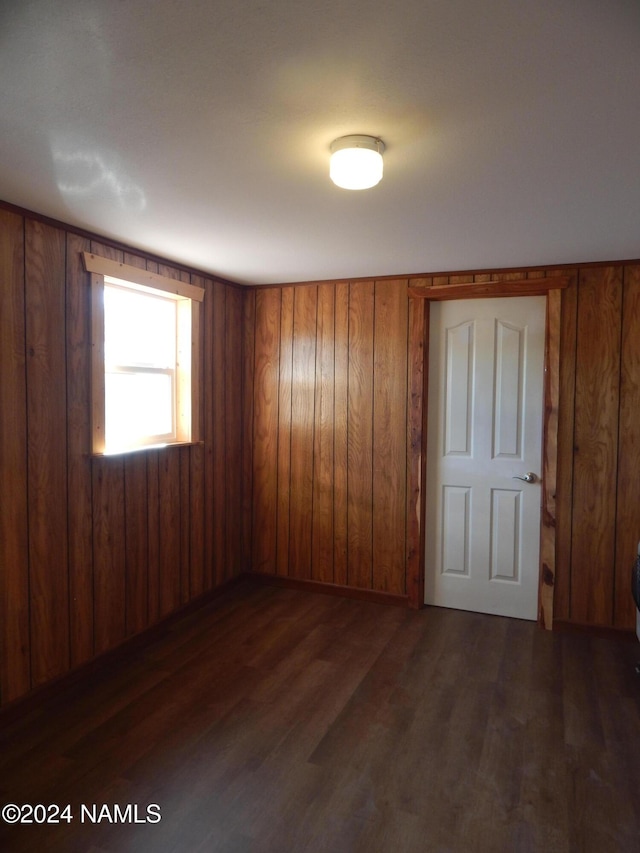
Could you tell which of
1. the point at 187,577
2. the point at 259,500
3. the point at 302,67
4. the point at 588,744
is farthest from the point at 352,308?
the point at 588,744

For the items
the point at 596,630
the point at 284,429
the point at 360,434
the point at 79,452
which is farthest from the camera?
the point at 284,429

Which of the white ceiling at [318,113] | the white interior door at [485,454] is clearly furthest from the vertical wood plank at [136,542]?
the white interior door at [485,454]

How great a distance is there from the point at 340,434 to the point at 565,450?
1.51 meters

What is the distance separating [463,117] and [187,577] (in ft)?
10.2

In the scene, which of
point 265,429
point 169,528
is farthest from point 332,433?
point 169,528

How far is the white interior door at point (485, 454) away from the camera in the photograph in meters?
3.56

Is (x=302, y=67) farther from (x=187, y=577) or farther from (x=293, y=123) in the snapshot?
(x=187, y=577)

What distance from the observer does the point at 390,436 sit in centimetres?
383

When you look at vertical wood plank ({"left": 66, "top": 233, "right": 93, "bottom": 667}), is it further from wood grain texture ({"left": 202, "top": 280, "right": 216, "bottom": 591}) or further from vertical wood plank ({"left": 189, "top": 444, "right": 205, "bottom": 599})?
wood grain texture ({"left": 202, "top": 280, "right": 216, "bottom": 591})

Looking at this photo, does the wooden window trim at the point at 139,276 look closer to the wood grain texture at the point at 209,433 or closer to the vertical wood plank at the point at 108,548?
the vertical wood plank at the point at 108,548

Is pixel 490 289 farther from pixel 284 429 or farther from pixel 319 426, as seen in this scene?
pixel 284 429

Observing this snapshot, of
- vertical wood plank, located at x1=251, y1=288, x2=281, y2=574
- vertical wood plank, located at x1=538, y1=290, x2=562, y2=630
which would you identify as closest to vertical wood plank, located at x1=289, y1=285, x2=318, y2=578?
vertical wood plank, located at x1=251, y1=288, x2=281, y2=574

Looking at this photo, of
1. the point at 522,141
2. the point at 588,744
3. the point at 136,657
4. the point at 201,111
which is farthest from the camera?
the point at 136,657

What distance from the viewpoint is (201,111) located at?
153cm
